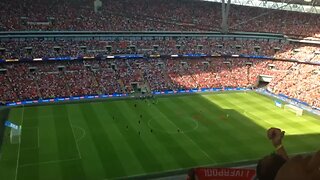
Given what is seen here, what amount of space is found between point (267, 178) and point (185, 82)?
6593 cm

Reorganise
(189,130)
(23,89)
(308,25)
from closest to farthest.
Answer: (189,130), (23,89), (308,25)

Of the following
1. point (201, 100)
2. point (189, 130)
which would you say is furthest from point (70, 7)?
point (189, 130)

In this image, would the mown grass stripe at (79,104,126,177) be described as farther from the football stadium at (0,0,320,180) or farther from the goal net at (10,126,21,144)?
the goal net at (10,126,21,144)

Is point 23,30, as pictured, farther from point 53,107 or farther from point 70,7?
point 53,107

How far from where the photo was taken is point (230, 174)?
9.79 meters

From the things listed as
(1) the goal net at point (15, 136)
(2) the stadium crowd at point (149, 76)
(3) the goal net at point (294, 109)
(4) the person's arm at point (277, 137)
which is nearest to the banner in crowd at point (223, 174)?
(4) the person's arm at point (277, 137)

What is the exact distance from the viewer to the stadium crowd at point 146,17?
7094cm

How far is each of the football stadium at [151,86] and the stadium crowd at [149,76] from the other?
0.81ft

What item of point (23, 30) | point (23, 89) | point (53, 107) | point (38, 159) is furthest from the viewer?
point (23, 30)

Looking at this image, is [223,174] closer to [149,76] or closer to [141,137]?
[141,137]

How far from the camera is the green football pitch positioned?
3500 centimetres

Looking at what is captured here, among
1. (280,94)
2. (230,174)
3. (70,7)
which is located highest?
(70,7)

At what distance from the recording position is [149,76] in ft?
232

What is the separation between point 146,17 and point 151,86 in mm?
22544
